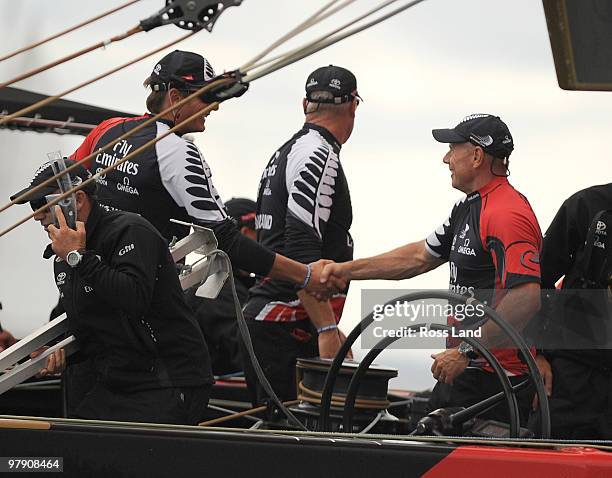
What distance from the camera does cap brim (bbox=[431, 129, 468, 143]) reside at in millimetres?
4520

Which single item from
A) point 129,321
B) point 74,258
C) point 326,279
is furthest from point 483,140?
point 74,258

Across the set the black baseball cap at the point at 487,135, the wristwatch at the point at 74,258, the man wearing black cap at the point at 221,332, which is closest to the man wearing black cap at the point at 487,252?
the black baseball cap at the point at 487,135

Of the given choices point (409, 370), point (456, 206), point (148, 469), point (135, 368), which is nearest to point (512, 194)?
point (456, 206)

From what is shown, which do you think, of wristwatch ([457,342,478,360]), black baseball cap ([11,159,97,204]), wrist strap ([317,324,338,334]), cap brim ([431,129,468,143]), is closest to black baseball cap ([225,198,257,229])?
wrist strap ([317,324,338,334])

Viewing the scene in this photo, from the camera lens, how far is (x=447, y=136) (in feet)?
15.0

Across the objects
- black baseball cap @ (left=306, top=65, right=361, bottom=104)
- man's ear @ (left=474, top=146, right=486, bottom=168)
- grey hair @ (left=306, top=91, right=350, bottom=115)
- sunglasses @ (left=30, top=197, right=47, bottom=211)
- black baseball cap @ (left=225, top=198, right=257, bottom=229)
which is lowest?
sunglasses @ (left=30, top=197, right=47, bottom=211)

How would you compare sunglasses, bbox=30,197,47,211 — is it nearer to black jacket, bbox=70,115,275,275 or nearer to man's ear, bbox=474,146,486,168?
black jacket, bbox=70,115,275,275

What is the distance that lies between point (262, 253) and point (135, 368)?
95cm

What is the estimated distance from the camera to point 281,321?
5.27 m

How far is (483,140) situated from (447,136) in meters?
0.14

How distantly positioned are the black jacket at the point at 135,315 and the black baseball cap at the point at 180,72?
2.64ft

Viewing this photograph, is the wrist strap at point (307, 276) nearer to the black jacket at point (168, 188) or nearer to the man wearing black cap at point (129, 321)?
the black jacket at point (168, 188)

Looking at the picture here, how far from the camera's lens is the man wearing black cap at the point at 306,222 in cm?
508

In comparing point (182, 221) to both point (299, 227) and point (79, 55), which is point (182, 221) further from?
point (79, 55)
